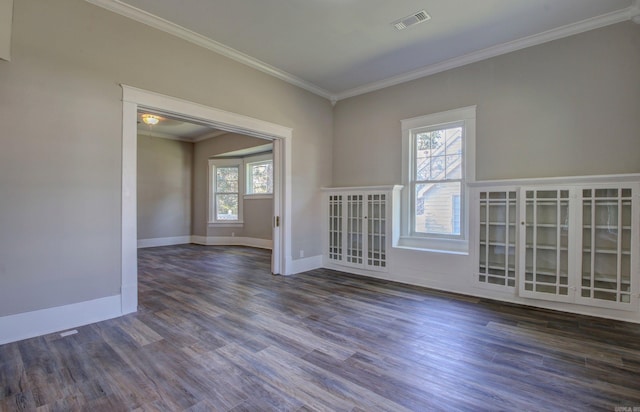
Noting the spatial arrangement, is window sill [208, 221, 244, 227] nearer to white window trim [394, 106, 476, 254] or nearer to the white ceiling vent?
white window trim [394, 106, 476, 254]

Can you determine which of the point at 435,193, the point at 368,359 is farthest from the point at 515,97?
the point at 368,359

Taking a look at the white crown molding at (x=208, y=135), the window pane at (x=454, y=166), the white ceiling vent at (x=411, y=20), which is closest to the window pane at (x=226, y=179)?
the white crown molding at (x=208, y=135)

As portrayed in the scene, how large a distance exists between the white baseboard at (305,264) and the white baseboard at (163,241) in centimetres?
485

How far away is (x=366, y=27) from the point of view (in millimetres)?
3289

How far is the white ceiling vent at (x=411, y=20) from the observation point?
3048 mm

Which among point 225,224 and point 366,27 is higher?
point 366,27

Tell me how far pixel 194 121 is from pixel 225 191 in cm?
478

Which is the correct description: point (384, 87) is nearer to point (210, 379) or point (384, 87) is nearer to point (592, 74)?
point (592, 74)

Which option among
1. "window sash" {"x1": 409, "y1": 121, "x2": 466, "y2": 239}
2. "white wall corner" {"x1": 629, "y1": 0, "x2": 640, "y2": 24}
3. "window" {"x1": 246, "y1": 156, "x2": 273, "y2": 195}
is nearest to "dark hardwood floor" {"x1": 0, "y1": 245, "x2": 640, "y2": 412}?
"window sash" {"x1": 409, "y1": 121, "x2": 466, "y2": 239}

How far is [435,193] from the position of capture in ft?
13.9

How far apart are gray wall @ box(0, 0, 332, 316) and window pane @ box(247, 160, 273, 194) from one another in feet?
13.8

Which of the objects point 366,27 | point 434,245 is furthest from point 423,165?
point 366,27

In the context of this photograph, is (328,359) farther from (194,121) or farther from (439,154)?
(439,154)

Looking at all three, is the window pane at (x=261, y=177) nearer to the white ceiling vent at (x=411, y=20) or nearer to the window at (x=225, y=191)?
the window at (x=225, y=191)
